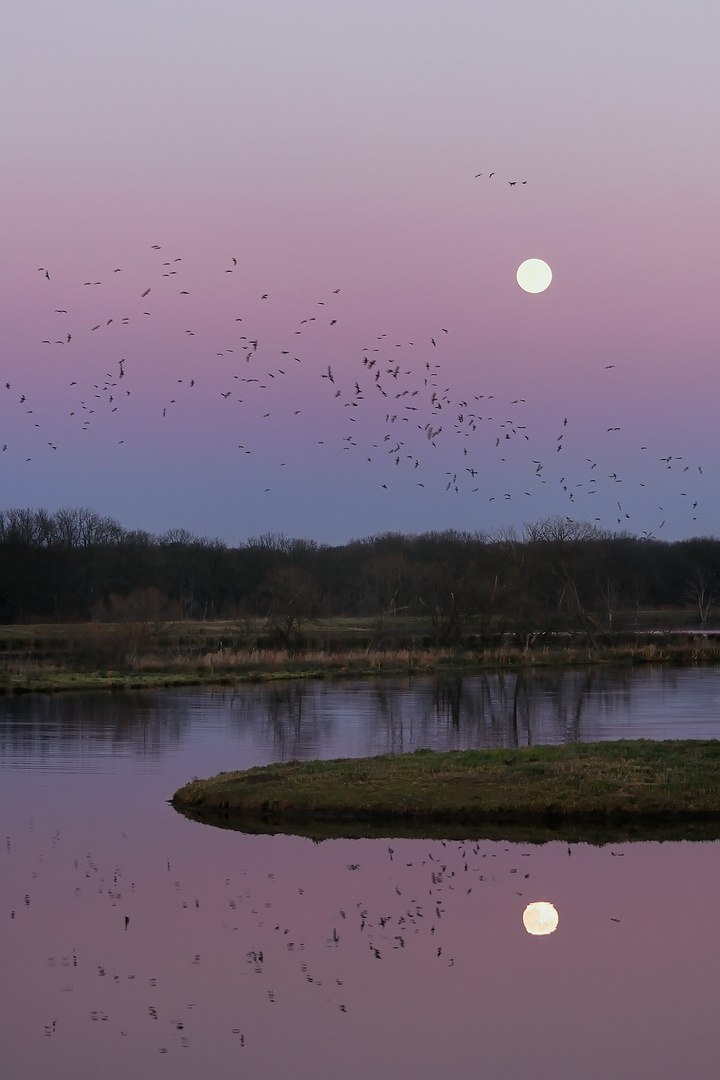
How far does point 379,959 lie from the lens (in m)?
15.3

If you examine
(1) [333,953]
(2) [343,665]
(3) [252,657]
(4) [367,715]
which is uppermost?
(3) [252,657]

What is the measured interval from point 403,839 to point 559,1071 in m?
10.3

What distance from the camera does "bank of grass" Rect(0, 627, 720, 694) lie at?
5978cm

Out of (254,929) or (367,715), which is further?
(367,715)

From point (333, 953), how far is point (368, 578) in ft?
405

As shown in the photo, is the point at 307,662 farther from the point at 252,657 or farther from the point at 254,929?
the point at 254,929

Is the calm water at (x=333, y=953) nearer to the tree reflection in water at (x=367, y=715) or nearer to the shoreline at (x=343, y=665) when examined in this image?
the tree reflection in water at (x=367, y=715)

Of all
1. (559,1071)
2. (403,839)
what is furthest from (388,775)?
(559,1071)

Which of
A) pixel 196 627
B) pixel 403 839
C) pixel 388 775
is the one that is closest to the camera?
pixel 403 839

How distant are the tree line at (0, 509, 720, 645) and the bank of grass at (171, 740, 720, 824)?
153 feet

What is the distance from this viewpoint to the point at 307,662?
228ft

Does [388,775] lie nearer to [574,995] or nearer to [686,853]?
[686,853]

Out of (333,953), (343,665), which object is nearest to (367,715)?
(343,665)

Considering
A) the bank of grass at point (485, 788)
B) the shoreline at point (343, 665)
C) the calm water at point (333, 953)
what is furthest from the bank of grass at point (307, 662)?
the calm water at point (333, 953)
